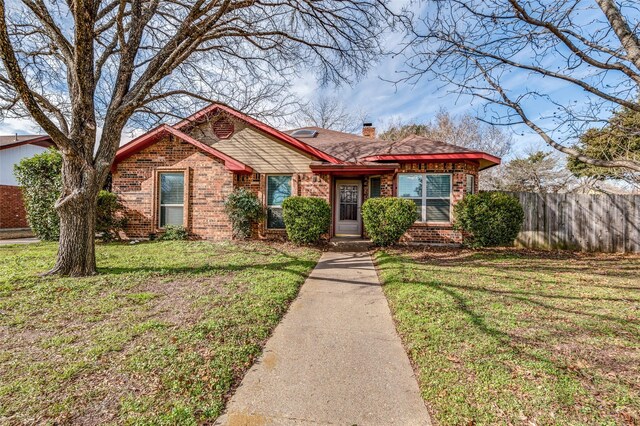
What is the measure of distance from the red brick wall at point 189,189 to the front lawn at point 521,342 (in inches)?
260

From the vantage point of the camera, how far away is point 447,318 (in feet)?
12.4

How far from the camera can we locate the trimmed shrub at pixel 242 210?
1008 centimetres

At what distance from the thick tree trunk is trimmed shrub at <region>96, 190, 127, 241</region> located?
17.0 ft

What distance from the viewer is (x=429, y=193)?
32.9 ft

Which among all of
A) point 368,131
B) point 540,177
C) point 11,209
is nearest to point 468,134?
point 540,177

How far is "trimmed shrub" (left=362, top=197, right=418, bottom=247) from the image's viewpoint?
873cm

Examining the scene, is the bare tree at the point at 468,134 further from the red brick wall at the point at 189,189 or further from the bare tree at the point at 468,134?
the red brick wall at the point at 189,189

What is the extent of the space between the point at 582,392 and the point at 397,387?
145cm

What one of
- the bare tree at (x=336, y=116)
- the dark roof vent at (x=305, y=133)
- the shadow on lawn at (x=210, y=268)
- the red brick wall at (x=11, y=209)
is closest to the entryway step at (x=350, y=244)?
the shadow on lawn at (x=210, y=268)

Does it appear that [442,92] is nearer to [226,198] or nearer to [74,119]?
[74,119]

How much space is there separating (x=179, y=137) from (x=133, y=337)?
28.5ft

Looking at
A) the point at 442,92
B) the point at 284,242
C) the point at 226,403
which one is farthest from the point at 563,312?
the point at 284,242

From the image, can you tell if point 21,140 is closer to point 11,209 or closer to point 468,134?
point 11,209

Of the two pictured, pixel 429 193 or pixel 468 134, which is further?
pixel 468 134
